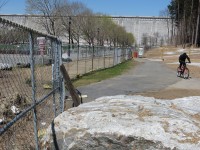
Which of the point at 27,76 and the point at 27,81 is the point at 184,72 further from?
the point at 27,76

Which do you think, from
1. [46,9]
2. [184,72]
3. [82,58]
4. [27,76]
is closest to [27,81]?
[27,76]

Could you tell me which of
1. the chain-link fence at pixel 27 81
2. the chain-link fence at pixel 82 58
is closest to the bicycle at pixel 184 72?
the chain-link fence at pixel 82 58

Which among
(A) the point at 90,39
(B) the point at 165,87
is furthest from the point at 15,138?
(A) the point at 90,39

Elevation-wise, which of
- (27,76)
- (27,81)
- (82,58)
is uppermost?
(27,76)

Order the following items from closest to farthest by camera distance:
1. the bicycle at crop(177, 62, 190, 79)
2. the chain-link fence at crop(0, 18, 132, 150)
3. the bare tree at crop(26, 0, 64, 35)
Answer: the chain-link fence at crop(0, 18, 132, 150) < the bicycle at crop(177, 62, 190, 79) < the bare tree at crop(26, 0, 64, 35)

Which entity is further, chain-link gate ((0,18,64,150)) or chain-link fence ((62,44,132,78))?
chain-link fence ((62,44,132,78))

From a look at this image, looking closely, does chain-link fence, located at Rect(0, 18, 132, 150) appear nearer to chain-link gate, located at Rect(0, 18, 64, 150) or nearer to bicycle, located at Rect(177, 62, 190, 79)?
chain-link gate, located at Rect(0, 18, 64, 150)

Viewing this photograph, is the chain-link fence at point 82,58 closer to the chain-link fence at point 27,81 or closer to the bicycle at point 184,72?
the bicycle at point 184,72

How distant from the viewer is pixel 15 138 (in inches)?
260

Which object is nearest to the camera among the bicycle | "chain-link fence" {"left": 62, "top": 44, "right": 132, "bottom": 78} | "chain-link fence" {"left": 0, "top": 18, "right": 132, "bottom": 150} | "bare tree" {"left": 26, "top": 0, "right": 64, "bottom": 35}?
"chain-link fence" {"left": 0, "top": 18, "right": 132, "bottom": 150}

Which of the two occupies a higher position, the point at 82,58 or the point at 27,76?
the point at 27,76

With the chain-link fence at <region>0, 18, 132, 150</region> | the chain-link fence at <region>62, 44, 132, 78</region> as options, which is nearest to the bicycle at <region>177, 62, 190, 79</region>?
the chain-link fence at <region>62, 44, 132, 78</region>

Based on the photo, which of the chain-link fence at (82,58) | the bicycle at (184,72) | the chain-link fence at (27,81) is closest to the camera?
the chain-link fence at (27,81)

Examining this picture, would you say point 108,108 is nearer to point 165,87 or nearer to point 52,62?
point 52,62
